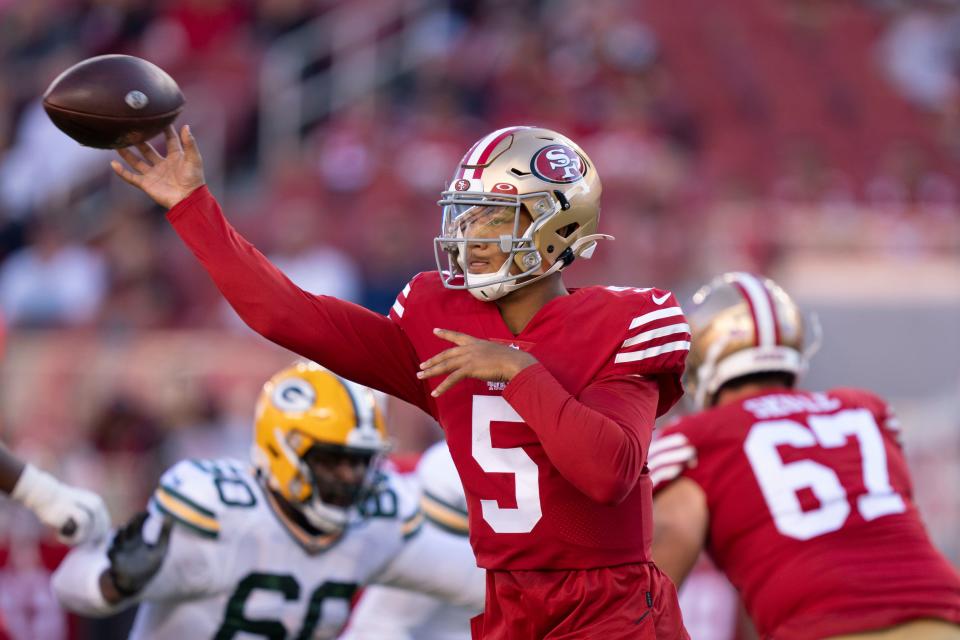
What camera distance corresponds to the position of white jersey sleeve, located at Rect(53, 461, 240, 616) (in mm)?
4113

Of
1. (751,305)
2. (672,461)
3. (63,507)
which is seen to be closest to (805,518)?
(672,461)

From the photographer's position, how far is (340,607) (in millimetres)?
4473

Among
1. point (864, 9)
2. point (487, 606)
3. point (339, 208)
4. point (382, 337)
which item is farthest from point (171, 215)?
point (864, 9)

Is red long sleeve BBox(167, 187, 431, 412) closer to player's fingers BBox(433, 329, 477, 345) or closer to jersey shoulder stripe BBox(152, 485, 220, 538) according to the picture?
player's fingers BBox(433, 329, 477, 345)

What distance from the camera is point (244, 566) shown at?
4.34m

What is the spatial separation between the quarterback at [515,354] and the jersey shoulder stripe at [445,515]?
1.36 metres

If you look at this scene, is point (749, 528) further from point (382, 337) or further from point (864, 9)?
point (864, 9)

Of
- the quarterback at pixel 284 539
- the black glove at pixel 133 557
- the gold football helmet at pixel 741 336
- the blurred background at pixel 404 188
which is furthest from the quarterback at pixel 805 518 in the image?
the blurred background at pixel 404 188

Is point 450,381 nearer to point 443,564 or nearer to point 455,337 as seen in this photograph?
point 455,337

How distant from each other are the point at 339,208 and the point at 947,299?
434 centimetres

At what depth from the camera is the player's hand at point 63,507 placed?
4.23m

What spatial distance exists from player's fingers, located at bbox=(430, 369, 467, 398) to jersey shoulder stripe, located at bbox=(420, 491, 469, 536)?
1.69 meters

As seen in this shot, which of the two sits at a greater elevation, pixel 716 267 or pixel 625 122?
pixel 625 122

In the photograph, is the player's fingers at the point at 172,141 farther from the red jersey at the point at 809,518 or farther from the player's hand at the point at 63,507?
the red jersey at the point at 809,518
